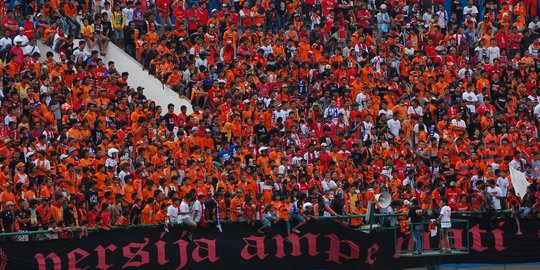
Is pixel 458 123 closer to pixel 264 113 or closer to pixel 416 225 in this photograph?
pixel 264 113

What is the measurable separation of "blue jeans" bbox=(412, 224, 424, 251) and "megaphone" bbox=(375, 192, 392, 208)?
109 centimetres

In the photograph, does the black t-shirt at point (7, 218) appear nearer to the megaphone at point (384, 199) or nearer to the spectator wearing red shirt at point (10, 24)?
the megaphone at point (384, 199)

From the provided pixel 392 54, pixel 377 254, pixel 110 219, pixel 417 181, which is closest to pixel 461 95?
pixel 392 54

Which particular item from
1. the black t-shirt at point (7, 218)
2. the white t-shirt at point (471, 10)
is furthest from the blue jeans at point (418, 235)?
the white t-shirt at point (471, 10)

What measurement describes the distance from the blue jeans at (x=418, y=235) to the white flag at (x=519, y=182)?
3.62 m

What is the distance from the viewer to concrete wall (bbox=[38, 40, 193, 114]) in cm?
3853

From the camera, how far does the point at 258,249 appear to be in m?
32.9

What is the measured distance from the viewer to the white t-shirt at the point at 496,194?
114 ft

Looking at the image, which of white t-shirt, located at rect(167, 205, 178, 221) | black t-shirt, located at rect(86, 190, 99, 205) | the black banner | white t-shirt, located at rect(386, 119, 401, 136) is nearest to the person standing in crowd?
the black banner

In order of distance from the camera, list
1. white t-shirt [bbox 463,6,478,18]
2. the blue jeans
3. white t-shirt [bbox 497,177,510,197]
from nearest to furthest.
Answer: the blue jeans → white t-shirt [bbox 497,177,510,197] → white t-shirt [bbox 463,6,478,18]

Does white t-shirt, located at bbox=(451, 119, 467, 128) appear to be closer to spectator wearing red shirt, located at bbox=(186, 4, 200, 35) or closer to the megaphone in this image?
the megaphone

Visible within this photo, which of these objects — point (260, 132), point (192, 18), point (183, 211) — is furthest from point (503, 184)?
point (192, 18)

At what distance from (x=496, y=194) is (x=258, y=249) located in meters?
6.12

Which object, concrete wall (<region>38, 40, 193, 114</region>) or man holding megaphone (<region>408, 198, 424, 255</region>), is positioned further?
concrete wall (<region>38, 40, 193, 114</region>)
